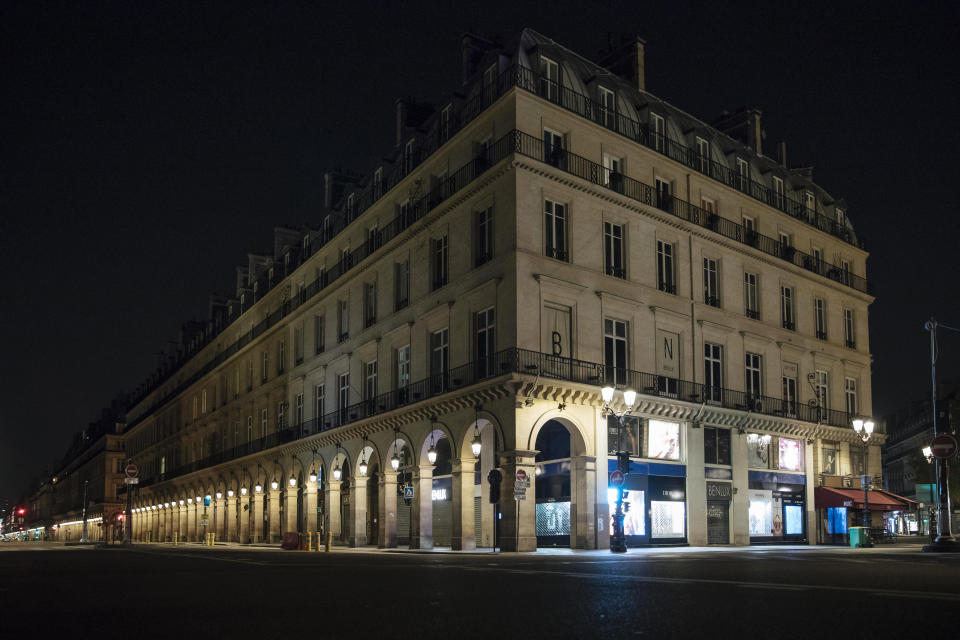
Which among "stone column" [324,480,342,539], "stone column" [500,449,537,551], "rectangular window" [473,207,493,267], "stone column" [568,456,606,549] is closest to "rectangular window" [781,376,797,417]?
"stone column" [568,456,606,549]

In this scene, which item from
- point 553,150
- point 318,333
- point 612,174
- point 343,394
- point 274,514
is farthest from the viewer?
point 274,514

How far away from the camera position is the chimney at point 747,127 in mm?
45781

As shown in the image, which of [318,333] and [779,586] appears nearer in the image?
[779,586]

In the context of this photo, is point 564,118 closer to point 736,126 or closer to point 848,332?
point 736,126

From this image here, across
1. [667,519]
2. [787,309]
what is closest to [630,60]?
[787,309]

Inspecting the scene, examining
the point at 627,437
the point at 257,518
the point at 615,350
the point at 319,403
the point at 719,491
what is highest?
the point at 615,350

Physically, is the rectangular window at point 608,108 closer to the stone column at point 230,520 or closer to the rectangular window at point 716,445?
the rectangular window at point 716,445

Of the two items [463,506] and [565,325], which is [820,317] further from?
[463,506]

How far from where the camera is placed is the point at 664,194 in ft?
121

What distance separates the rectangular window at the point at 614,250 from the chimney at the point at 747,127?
572 inches

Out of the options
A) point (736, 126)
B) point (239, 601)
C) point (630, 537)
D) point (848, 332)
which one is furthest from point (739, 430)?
point (239, 601)

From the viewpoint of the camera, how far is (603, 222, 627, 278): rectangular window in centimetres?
3403

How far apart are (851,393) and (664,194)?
683 inches

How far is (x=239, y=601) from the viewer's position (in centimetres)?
960
